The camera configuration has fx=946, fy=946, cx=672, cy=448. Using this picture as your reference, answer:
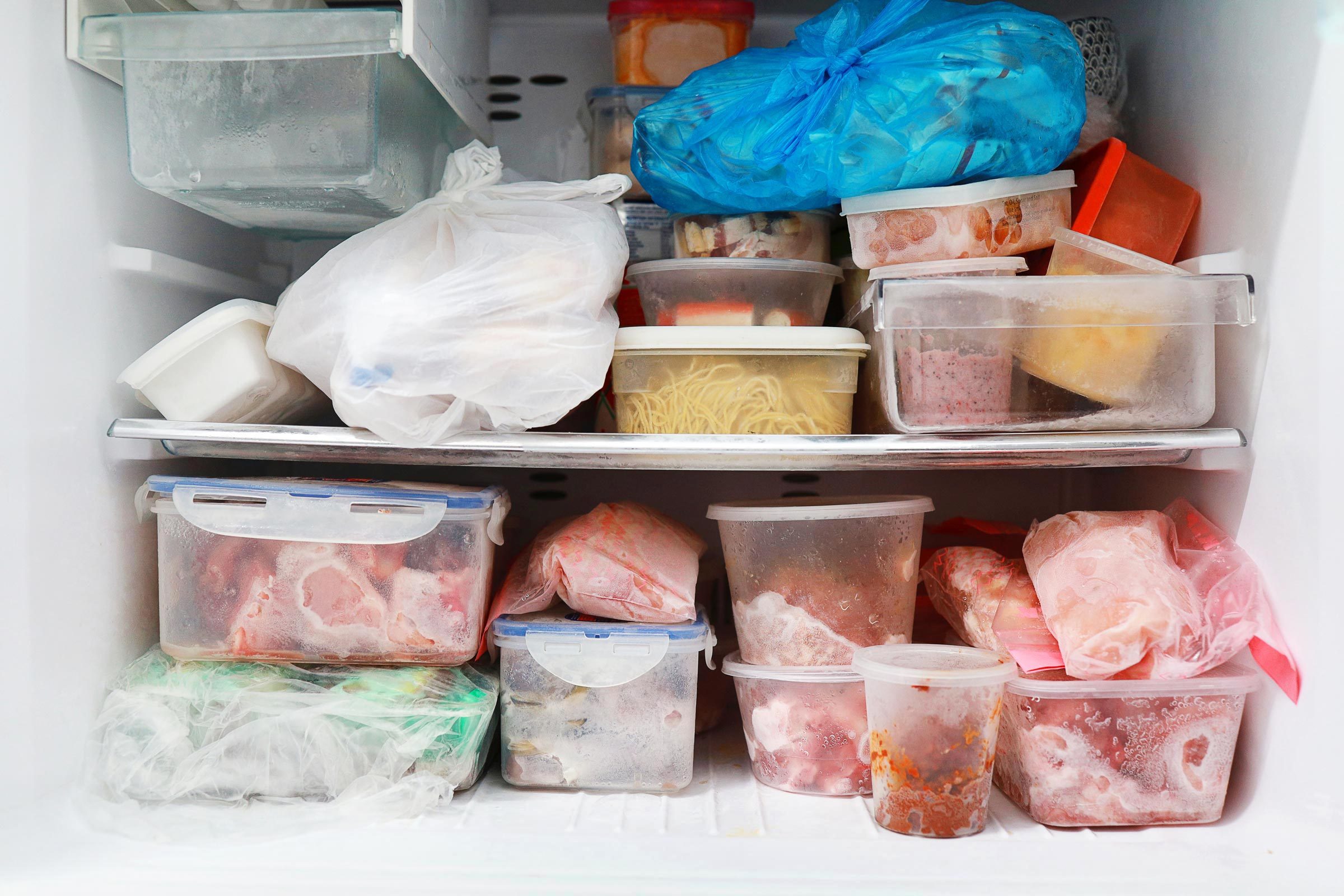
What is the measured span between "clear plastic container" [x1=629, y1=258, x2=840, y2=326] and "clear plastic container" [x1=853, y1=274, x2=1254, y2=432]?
14 cm

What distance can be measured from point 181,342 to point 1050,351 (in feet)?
3.60

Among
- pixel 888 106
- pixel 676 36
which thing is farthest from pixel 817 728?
pixel 676 36

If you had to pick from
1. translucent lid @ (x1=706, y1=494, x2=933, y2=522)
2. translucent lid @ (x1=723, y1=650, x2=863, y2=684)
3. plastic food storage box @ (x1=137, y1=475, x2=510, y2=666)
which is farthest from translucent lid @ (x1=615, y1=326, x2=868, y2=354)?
translucent lid @ (x1=723, y1=650, x2=863, y2=684)

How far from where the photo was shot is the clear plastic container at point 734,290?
128cm

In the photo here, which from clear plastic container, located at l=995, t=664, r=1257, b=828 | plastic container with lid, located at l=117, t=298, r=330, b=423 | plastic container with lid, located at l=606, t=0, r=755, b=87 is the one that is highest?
plastic container with lid, located at l=606, t=0, r=755, b=87

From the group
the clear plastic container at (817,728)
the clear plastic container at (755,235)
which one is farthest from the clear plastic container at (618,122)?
the clear plastic container at (817,728)

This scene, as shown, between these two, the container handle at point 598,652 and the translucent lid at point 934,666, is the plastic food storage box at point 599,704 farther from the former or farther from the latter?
the translucent lid at point 934,666

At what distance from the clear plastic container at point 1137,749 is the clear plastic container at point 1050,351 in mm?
324

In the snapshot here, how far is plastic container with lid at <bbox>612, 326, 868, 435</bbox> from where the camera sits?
48.6 inches

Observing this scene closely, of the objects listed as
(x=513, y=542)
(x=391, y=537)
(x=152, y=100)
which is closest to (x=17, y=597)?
(x=391, y=537)

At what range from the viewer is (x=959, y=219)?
124 cm

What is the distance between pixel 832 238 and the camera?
5.00 feet

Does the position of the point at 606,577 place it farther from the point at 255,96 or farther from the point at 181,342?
the point at 255,96

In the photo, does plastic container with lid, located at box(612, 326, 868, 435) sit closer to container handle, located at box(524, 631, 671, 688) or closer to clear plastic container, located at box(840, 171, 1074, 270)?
clear plastic container, located at box(840, 171, 1074, 270)
